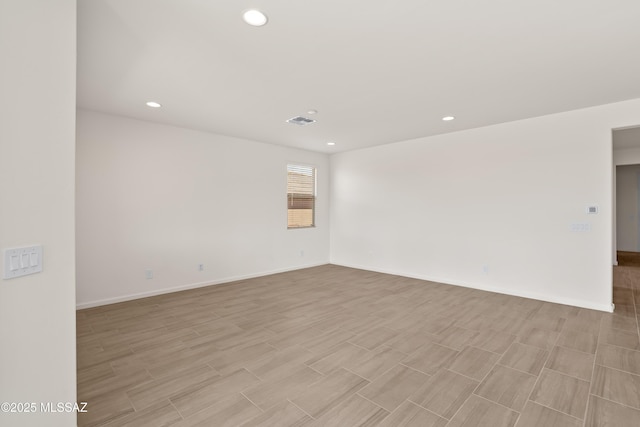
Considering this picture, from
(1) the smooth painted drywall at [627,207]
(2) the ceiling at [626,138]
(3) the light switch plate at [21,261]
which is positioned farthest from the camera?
(1) the smooth painted drywall at [627,207]

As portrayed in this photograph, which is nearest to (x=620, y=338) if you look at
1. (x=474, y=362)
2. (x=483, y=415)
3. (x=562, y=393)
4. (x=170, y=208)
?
(x=562, y=393)

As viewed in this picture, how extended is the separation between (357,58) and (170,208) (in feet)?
12.1

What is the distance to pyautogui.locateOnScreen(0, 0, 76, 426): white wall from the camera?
3.92 ft

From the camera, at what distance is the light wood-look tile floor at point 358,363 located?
188 centimetres

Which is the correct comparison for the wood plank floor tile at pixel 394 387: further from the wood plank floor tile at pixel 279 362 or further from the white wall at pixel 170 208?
the white wall at pixel 170 208

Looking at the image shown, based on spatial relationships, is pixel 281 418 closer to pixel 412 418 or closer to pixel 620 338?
pixel 412 418

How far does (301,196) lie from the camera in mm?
6633

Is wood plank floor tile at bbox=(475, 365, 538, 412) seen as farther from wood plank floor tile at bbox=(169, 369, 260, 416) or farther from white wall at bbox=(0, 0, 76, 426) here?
white wall at bbox=(0, 0, 76, 426)

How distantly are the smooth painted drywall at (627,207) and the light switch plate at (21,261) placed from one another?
12100mm

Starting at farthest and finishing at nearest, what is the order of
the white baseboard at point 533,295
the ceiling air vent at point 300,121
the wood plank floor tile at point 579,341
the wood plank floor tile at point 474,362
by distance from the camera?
the ceiling air vent at point 300,121 → the white baseboard at point 533,295 → the wood plank floor tile at point 579,341 → the wood plank floor tile at point 474,362

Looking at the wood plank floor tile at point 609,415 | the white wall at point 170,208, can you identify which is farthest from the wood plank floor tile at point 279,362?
the white wall at point 170,208

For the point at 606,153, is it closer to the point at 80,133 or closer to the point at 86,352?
the point at 86,352

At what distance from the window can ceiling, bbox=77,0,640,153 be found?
93.5 inches

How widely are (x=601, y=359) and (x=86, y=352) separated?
4707mm
